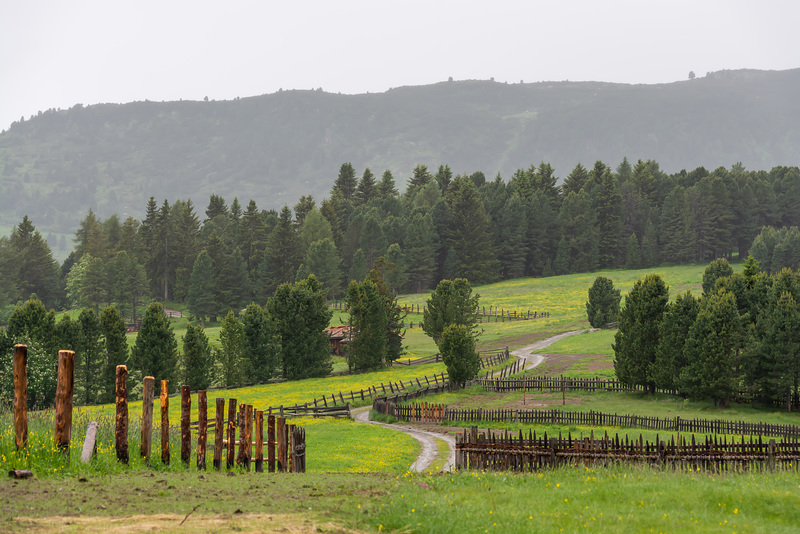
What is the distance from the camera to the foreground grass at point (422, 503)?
1269 cm

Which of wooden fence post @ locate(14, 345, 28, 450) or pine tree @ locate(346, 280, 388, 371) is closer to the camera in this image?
wooden fence post @ locate(14, 345, 28, 450)

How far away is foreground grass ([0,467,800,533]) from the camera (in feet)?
41.6

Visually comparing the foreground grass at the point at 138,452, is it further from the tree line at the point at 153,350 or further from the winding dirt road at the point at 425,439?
the tree line at the point at 153,350

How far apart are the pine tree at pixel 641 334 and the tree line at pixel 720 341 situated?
0.26ft

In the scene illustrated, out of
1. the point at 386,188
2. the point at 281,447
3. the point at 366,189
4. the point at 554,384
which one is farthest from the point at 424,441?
the point at 386,188

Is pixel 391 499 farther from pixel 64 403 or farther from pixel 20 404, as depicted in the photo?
pixel 20 404

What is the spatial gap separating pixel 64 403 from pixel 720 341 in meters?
47.4

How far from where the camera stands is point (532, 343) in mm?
90188

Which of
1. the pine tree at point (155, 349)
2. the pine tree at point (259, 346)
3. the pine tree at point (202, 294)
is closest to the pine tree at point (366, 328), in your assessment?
the pine tree at point (259, 346)

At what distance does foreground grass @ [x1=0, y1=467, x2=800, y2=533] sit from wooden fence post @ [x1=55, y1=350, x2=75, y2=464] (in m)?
1.63

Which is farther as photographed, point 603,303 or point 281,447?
point 603,303

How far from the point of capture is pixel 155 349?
7006cm

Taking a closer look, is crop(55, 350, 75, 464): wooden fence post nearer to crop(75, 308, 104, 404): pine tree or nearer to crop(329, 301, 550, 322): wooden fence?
crop(75, 308, 104, 404): pine tree

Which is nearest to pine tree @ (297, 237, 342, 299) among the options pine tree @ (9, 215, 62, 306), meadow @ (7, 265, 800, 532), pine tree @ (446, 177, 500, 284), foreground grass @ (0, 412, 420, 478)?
pine tree @ (446, 177, 500, 284)
